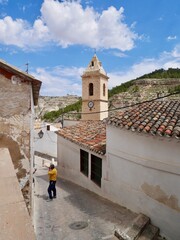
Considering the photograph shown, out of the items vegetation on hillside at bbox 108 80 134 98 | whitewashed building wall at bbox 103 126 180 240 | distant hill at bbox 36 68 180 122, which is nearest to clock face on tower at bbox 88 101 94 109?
whitewashed building wall at bbox 103 126 180 240

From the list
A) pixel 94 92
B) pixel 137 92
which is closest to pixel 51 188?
pixel 94 92

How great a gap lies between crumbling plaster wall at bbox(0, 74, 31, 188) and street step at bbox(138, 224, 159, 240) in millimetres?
4170

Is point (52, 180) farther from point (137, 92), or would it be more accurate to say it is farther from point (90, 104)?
point (137, 92)

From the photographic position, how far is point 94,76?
2053 centimetres

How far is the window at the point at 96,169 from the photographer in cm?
1159

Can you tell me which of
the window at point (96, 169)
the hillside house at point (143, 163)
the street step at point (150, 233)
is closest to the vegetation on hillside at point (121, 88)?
the window at point (96, 169)

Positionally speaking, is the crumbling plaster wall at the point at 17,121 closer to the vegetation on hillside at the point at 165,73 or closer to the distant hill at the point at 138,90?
the distant hill at the point at 138,90

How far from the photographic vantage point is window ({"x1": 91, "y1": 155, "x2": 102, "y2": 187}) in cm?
1159

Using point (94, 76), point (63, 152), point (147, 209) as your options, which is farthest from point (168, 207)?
point (94, 76)

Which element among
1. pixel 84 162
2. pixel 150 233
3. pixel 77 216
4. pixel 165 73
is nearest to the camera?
pixel 150 233

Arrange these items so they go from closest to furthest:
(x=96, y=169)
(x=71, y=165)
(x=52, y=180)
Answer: (x=52, y=180)
(x=96, y=169)
(x=71, y=165)

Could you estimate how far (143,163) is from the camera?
8.38 m

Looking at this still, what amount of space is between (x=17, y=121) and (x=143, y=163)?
185 inches

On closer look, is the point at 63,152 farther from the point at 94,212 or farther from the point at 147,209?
the point at 147,209
